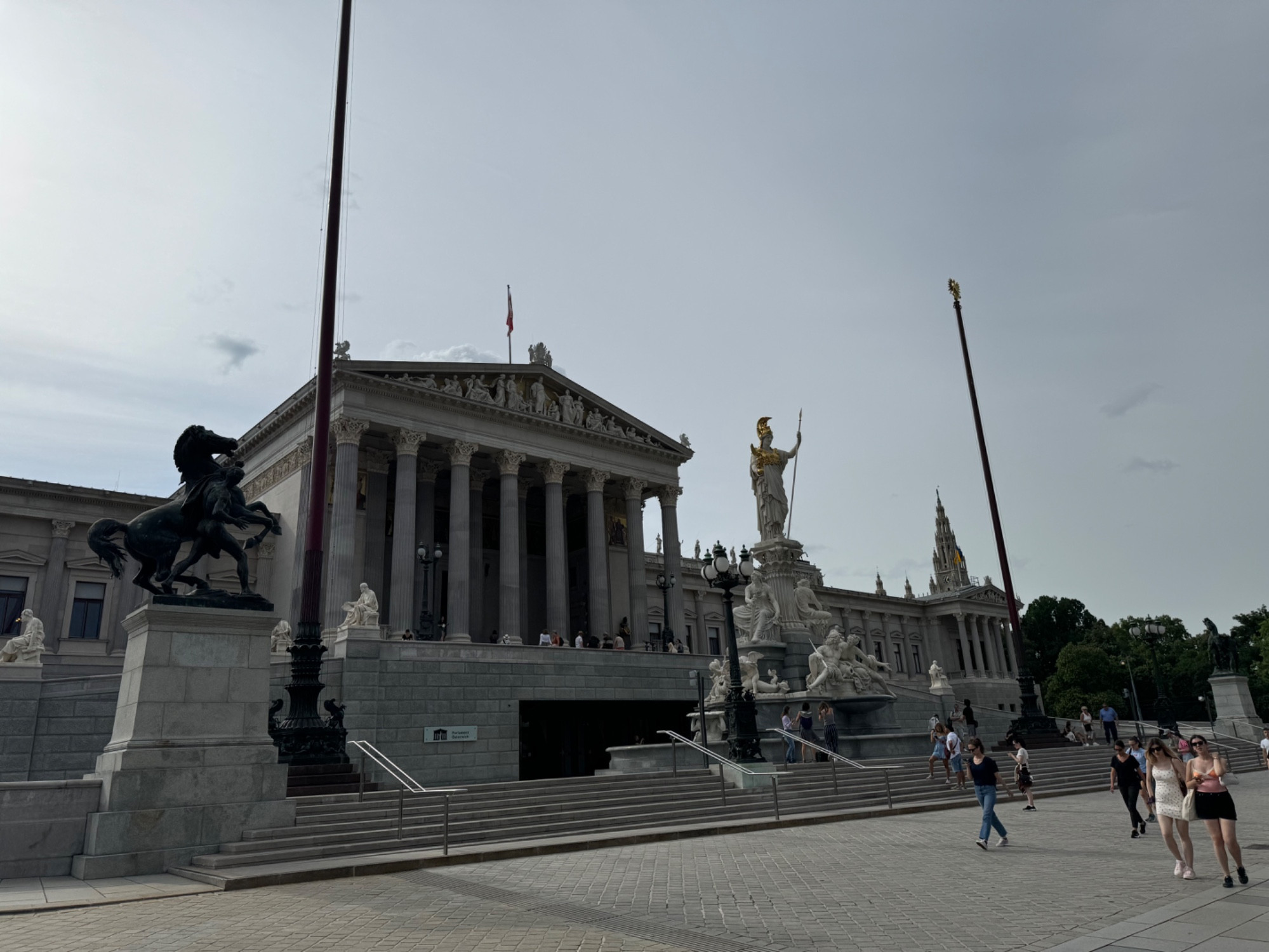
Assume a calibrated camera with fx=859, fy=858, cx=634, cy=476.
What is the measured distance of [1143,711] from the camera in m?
66.5

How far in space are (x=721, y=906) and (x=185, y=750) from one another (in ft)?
27.2

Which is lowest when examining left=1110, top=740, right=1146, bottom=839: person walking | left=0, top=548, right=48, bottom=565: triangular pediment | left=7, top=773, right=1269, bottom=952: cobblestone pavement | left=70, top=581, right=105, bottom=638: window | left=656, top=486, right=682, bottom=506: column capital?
left=7, top=773, right=1269, bottom=952: cobblestone pavement

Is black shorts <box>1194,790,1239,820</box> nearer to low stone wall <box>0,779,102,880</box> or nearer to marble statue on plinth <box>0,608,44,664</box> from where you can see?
low stone wall <box>0,779,102,880</box>

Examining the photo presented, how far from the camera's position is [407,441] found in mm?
38344

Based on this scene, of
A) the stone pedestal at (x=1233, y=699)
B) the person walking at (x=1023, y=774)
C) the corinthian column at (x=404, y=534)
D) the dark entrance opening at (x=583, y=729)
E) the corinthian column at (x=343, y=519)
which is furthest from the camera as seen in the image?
the corinthian column at (x=404, y=534)

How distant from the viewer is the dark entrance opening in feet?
111

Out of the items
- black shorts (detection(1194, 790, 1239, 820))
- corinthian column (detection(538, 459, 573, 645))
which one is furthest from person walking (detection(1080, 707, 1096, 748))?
black shorts (detection(1194, 790, 1239, 820))

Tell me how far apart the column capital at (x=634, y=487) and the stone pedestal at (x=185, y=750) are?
33.0m

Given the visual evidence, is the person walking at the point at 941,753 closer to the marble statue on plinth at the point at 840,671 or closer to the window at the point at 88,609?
the marble statue on plinth at the point at 840,671

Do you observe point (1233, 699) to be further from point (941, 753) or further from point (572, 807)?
point (572, 807)

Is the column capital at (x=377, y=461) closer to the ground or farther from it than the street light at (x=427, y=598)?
farther from it

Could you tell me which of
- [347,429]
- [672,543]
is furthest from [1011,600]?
[347,429]

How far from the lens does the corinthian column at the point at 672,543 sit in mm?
44594

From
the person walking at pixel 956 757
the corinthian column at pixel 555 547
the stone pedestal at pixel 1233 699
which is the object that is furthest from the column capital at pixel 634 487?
the stone pedestal at pixel 1233 699
